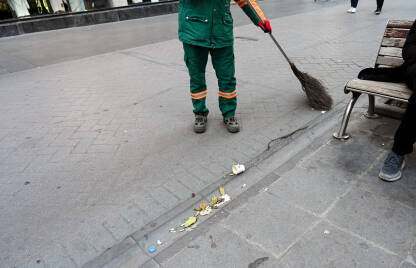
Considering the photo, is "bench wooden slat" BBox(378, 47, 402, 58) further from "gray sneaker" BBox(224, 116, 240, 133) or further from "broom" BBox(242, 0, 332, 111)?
"gray sneaker" BBox(224, 116, 240, 133)

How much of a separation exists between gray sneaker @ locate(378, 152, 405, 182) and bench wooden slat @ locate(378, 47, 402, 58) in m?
1.32

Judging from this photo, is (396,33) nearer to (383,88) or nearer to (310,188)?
(383,88)

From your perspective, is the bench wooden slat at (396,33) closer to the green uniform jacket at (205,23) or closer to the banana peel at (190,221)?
the green uniform jacket at (205,23)

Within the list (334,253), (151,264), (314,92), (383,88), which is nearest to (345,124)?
(383,88)

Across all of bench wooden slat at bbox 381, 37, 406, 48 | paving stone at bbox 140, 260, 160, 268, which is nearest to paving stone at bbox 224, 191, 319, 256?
paving stone at bbox 140, 260, 160, 268

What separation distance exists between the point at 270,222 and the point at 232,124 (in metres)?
1.54

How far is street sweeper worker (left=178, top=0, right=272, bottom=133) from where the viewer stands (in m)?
3.14

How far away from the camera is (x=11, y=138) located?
3.94 metres

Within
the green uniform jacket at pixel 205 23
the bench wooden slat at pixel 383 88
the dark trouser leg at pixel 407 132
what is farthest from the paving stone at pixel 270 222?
the green uniform jacket at pixel 205 23

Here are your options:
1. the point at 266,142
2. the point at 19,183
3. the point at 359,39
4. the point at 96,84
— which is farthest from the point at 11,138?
the point at 359,39

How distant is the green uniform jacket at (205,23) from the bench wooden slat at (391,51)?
5.33 ft

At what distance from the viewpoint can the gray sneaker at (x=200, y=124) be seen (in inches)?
147

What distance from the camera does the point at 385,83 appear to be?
307 cm

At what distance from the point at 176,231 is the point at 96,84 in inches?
161
